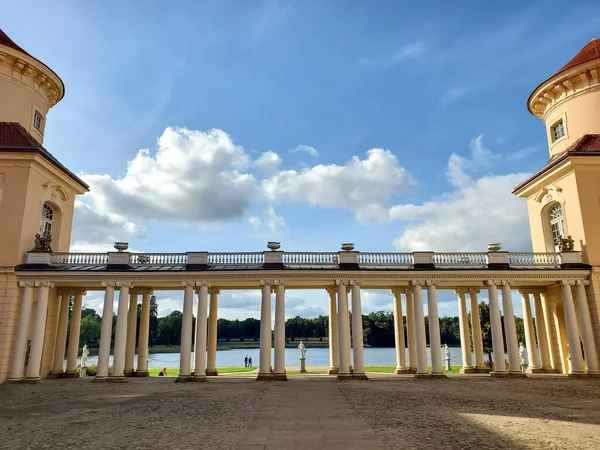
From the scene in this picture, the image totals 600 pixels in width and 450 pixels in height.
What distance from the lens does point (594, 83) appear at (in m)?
29.0

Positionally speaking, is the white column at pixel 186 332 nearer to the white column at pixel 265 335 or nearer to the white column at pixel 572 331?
the white column at pixel 265 335

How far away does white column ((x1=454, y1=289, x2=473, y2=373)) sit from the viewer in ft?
94.7

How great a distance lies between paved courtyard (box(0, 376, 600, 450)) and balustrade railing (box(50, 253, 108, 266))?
7.43m

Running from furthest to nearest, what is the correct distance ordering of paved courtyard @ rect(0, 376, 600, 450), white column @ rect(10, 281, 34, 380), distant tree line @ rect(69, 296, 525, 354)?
distant tree line @ rect(69, 296, 525, 354) → white column @ rect(10, 281, 34, 380) → paved courtyard @ rect(0, 376, 600, 450)

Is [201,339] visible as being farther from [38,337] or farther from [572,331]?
[572,331]

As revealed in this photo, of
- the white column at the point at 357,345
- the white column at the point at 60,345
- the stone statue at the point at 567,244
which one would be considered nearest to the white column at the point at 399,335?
the white column at the point at 357,345

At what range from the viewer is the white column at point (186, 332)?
2391 cm

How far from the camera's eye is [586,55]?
98.8 ft

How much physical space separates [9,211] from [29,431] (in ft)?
58.1

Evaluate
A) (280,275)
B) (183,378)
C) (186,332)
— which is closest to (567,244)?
(280,275)

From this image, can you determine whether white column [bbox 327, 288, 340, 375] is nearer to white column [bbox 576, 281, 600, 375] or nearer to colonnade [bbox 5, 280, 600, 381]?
colonnade [bbox 5, 280, 600, 381]

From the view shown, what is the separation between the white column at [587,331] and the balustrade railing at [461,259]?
5250mm

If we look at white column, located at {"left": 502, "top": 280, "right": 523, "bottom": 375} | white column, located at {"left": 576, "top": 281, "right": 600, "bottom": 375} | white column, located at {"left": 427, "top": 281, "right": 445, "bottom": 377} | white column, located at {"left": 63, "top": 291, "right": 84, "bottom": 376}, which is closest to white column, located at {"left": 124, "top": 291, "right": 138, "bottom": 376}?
white column, located at {"left": 63, "top": 291, "right": 84, "bottom": 376}

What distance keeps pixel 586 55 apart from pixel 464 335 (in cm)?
2056
